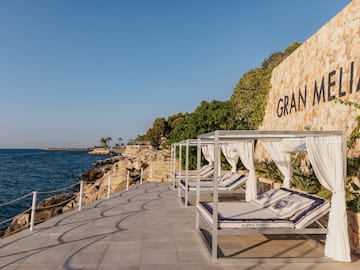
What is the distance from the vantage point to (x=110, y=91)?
2180cm

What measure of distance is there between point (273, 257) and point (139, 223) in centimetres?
284

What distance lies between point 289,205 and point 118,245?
2702 millimetres

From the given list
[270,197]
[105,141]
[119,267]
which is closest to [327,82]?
[270,197]

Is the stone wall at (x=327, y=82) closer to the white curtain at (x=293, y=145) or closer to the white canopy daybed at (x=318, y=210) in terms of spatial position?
the white canopy daybed at (x=318, y=210)

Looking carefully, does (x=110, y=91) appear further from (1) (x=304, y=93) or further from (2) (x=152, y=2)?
(1) (x=304, y=93)

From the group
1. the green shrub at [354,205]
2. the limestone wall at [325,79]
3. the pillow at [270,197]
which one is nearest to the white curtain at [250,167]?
the pillow at [270,197]

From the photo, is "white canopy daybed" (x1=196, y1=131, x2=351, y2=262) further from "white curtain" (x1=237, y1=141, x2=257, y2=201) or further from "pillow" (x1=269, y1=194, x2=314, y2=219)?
"white curtain" (x1=237, y1=141, x2=257, y2=201)

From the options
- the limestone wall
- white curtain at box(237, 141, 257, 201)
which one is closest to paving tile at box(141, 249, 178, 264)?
white curtain at box(237, 141, 257, 201)

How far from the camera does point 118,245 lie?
14.7 feet

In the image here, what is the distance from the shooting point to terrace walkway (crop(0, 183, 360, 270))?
3723 mm

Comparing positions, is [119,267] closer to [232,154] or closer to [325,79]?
[232,154]

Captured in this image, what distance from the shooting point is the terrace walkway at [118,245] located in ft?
12.2

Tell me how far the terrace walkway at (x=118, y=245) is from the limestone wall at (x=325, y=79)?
12.7 feet

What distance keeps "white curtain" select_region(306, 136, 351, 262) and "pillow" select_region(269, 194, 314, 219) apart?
436 millimetres
